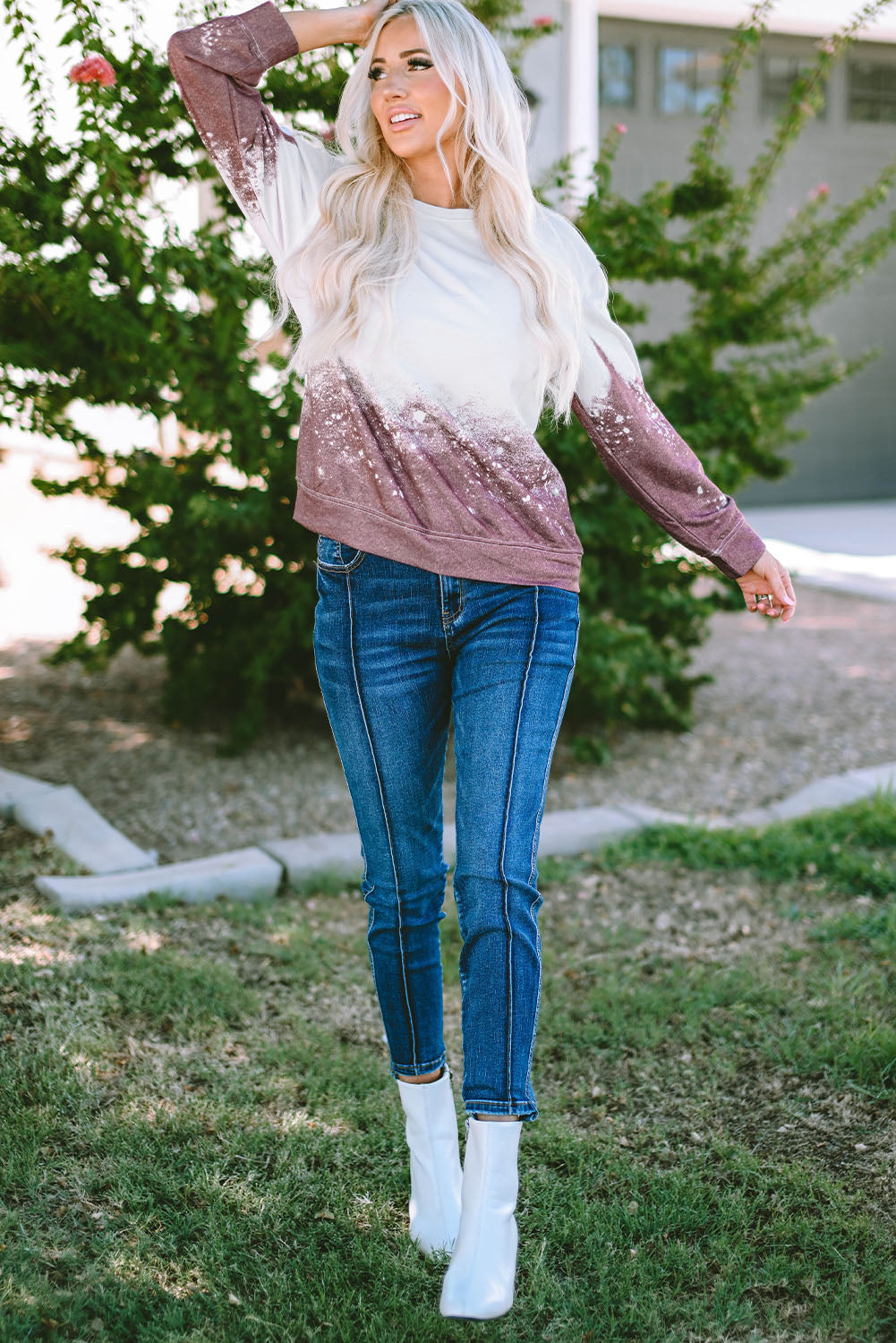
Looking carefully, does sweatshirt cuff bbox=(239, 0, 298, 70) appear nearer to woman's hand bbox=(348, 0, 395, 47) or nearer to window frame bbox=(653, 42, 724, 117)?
woman's hand bbox=(348, 0, 395, 47)

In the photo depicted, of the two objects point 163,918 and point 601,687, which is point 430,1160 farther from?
point 601,687

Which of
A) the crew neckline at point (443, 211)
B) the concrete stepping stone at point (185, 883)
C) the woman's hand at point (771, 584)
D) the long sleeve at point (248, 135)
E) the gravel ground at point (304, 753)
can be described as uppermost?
the long sleeve at point (248, 135)

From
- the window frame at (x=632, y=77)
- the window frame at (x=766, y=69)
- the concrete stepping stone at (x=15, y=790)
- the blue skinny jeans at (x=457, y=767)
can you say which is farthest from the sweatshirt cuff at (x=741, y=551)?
the window frame at (x=766, y=69)

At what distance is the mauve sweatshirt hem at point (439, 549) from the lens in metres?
1.95

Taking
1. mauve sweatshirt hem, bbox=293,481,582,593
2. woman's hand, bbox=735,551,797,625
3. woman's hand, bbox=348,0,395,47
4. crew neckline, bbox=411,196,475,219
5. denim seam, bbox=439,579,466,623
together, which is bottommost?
woman's hand, bbox=735,551,797,625

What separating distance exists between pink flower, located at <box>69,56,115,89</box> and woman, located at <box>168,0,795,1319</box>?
113 cm

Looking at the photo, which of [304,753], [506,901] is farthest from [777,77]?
[506,901]

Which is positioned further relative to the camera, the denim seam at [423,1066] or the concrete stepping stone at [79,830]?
the concrete stepping stone at [79,830]

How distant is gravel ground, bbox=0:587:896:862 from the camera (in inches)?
172

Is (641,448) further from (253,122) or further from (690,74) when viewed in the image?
(690,74)

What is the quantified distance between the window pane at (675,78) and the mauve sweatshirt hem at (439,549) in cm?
974

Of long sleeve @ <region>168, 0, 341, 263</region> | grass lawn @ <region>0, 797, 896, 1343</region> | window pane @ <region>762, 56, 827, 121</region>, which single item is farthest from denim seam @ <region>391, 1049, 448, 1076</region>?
window pane @ <region>762, 56, 827, 121</region>

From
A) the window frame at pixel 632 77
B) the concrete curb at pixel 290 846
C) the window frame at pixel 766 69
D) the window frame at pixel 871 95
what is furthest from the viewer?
the window frame at pixel 871 95

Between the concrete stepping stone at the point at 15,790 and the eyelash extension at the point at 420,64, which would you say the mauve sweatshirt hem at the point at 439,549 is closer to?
the eyelash extension at the point at 420,64
